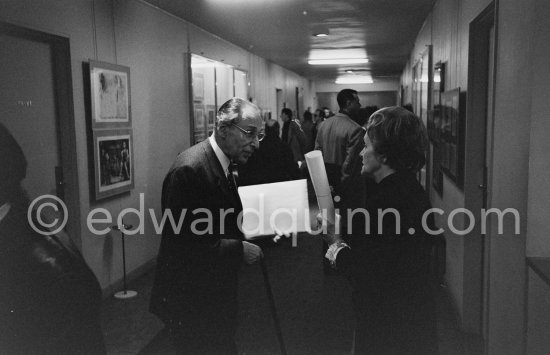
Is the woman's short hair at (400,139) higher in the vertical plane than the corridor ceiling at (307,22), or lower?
lower

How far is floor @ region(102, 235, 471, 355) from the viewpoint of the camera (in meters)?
3.39

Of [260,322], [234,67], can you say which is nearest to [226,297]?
[260,322]

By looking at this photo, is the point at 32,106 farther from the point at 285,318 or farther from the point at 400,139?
the point at 400,139

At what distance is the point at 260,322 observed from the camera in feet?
Answer: 12.5

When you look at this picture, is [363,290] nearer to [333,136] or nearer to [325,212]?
[325,212]

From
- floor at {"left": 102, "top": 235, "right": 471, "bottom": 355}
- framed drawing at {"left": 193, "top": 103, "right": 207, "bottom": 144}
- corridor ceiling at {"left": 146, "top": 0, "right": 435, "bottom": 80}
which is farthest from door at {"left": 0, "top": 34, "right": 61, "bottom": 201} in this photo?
framed drawing at {"left": 193, "top": 103, "right": 207, "bottom": 144}

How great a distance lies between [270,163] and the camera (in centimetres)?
558

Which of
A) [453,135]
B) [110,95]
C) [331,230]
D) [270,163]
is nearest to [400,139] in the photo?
[331,230]

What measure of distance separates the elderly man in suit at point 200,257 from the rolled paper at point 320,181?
390mm

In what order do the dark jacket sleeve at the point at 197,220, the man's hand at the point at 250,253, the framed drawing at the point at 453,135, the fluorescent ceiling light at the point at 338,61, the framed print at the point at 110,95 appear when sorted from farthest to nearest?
the fluorescent ceiling light at the point at 338,61 → the framed print at the point at 110,95 → the framed drawing at the point at 453,135 → the man's hand at the point at 250,253 → the dark jacket sleeve at the point at 197,220

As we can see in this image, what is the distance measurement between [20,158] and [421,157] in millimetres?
1207

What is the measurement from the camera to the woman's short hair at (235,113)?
7.43 feet

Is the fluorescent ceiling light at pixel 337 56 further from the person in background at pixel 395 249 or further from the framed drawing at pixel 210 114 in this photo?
the person in background at pixel 395 249

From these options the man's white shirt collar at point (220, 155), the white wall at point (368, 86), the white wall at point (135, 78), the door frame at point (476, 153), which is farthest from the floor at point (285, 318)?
the white wall at point (368, 86)
